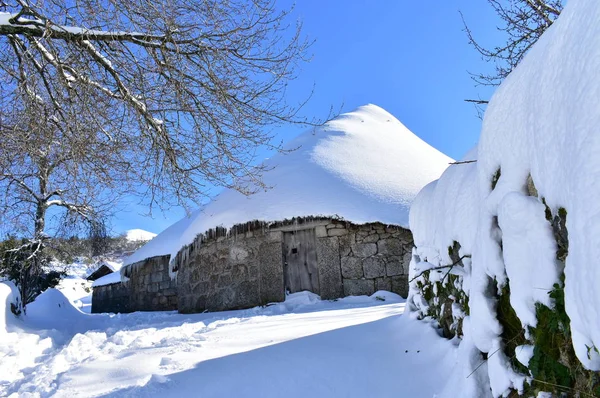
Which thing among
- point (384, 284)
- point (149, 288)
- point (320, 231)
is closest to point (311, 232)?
point (320, 231)

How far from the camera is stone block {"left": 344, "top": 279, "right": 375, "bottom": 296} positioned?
809 centimetres

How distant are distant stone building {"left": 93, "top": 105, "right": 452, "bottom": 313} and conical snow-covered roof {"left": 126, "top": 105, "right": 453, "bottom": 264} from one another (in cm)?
2

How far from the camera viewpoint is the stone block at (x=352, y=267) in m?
8.18

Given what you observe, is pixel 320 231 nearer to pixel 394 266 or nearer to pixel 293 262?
pixel 293 262

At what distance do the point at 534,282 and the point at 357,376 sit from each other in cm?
169

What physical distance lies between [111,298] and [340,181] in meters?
10.5

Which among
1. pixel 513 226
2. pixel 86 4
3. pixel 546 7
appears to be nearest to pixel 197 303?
pixel 86 4

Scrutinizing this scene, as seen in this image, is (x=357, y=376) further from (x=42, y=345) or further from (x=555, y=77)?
(x=42, y=345)

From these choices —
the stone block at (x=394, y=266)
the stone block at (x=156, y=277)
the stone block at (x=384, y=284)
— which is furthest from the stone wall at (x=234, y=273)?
the stone block at (x=156, y=277)

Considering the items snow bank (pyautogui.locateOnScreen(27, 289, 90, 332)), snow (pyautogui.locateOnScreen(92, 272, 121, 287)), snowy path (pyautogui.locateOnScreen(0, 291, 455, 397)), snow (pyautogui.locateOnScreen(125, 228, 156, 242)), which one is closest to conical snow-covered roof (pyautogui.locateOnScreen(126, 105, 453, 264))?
snow bank (pyautogui.locateOnScreen(27, 289, 90, 332))

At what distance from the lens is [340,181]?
946cm

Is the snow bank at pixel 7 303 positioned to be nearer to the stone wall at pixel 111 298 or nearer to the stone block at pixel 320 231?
the stone block at pixel 320 231

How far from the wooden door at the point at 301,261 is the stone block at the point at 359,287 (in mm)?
592

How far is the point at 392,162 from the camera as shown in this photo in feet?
35.1
